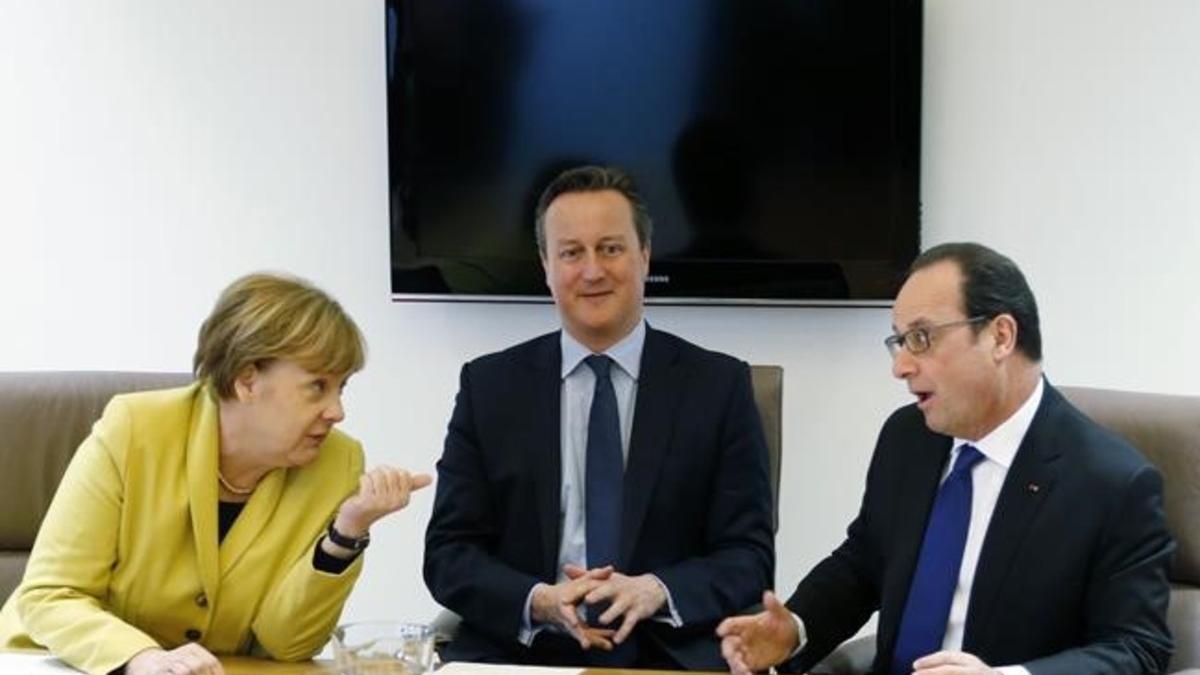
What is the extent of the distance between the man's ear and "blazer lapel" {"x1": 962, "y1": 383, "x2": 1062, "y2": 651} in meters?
1.22


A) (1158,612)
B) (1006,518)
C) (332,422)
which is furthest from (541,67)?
(1158,612)

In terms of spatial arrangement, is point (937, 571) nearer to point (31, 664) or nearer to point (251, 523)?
point (251, 523)

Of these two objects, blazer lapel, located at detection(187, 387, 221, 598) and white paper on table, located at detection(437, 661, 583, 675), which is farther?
blazer lapel, located at detection(187, 387, 221, 598)

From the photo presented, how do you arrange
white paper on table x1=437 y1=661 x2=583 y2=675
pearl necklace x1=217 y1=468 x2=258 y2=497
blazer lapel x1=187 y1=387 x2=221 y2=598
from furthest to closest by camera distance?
pearl necklace x1=217 y1=468 x2=258 y2=497 < blazer lapel x1=187 y1=387 x2=221 y2=598 < white paper on table x1=437 y1=661 x2=583 y2=675

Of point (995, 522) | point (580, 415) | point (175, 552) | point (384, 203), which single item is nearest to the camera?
point (995, 522)

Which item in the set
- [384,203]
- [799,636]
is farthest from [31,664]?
[384,203]

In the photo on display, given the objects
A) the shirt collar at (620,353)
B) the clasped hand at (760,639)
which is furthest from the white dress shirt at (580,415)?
the clasped hand at (760,639)

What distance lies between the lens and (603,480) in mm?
3092

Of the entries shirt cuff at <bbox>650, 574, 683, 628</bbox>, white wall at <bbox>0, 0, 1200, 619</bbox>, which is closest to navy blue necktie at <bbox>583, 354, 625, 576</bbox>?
shirt cuff at <bbox>650, 574, 683, 628</bbox>

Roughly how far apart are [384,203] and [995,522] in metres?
2.06

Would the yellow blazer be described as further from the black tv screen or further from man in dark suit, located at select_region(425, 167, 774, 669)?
the black tv screen

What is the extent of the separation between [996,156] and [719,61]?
0.68 metres

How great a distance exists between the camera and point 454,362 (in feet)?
13.5

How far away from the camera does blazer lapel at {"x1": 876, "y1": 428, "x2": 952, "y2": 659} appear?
2.64m
